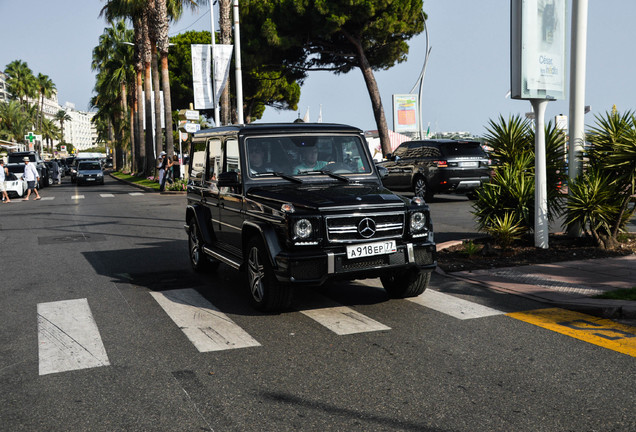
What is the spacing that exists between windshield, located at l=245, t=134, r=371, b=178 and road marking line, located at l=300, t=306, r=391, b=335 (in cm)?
153

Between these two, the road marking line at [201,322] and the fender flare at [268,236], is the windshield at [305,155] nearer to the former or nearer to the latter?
the fender flare at [268,236]

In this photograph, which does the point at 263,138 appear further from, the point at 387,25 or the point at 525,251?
the point at 387,25

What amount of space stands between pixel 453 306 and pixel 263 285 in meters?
1.94

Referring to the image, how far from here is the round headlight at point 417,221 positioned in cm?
635

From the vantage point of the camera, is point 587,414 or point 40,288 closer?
point 587,414

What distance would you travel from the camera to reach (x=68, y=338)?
579 cm

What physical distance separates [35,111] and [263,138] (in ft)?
452

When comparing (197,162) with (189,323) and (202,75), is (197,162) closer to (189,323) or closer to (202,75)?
(189,323)

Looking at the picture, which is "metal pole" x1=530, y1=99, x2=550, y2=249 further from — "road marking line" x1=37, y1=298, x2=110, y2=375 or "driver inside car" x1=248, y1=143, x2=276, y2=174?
"road marking line" x1=37, y1=298, x2=110, y2=375

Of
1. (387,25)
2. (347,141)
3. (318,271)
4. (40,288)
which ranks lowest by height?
(40,288)

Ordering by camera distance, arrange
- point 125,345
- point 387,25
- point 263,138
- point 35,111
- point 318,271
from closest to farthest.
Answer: point 125,345
point 318,271
point 263,138
point 387,25
point 35,111

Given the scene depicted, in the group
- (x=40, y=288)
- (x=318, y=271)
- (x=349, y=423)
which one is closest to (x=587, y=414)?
(x=349, y=423)

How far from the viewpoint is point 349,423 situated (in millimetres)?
3791


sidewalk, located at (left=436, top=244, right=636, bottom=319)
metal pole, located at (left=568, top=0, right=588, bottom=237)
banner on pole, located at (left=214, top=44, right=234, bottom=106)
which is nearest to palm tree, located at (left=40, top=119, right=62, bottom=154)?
banner on pole, located at (left=214, top=44, right=234, bottom=106)
